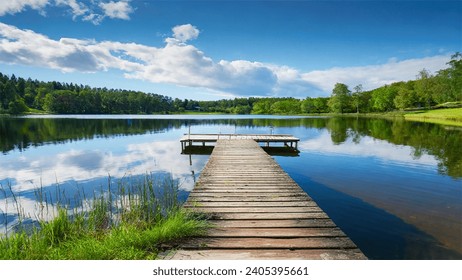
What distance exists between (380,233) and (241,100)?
15369 centimetres

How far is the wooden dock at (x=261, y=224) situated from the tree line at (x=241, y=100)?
236 feet

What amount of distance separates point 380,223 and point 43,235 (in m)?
7.62

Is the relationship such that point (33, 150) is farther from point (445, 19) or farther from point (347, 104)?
point (347, 104)

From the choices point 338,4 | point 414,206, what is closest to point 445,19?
point 338,4

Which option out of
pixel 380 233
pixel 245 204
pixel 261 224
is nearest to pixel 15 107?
pixel 245 204

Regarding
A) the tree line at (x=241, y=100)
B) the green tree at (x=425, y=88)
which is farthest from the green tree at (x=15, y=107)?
the green tree at (x=425, y=88)

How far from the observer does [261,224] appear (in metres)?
4.29

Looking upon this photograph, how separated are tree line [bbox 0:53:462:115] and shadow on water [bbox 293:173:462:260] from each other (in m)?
69.1

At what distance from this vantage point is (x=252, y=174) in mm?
8164

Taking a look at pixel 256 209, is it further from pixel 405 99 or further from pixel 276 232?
pixel 405 99

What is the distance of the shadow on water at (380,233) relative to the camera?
5.26m

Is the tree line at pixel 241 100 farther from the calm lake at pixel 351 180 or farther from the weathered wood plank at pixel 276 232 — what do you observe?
the weathered wood plank at pixel 276 232

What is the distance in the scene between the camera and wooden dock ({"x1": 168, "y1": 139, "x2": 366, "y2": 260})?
3.42 m

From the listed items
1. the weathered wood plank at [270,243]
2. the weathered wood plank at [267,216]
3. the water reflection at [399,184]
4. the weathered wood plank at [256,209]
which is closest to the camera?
the weathered wood plank at [270,243]
